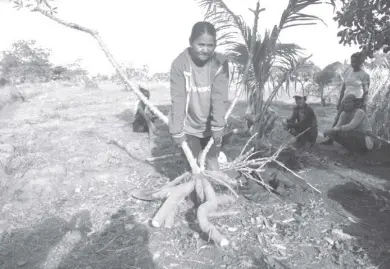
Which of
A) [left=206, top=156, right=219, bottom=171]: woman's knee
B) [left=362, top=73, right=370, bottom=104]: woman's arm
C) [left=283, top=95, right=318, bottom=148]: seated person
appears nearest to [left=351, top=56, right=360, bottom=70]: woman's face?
[left=362, top=73, right=370, bottom=104]: woman's arm

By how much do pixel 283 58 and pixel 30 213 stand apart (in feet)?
13.1

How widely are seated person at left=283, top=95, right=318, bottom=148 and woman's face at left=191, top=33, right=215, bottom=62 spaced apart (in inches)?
121

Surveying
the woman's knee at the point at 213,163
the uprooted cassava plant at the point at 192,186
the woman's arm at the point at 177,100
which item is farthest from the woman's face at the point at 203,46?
the woman's knee at the point at 213,163

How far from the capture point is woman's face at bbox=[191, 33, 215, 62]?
2.70m

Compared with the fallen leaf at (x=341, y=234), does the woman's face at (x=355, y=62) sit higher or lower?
higher

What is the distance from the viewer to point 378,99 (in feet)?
24.8

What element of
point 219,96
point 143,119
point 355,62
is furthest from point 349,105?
point 143,119

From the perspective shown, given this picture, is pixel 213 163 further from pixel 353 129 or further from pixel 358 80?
pixel 358 80

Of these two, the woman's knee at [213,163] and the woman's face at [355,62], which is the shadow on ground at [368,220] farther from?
the woman's face at [355,62]

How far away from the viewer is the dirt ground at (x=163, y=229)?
2.49m

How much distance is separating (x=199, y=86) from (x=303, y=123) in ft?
10.2

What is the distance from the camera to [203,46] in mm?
2727

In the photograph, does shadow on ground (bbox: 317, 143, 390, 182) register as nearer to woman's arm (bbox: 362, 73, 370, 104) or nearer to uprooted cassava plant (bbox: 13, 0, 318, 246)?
woman's arm (bbox: 362, 73, 370, 104)

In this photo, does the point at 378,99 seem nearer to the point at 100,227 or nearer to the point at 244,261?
the point at 244,261
